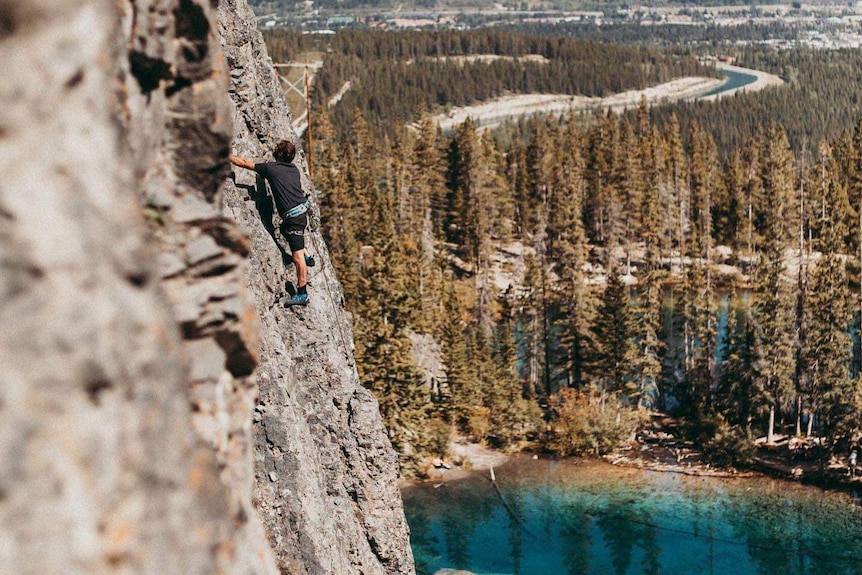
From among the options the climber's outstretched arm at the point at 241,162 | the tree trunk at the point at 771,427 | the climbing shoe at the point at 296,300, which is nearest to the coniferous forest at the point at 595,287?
the tree trunk at the point at 771,427

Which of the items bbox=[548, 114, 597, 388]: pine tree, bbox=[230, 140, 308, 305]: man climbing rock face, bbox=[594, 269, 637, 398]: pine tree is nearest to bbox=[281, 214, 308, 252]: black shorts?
bbox=[230, 140, 308, 305]: man climbing rock face

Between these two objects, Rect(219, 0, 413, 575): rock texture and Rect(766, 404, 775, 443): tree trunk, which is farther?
Rect(766, 404, 775, 443): tree trunk

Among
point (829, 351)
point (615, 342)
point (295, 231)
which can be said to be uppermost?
point (295, 231)

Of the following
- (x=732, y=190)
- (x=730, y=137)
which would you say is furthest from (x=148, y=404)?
(x=730, y=137)

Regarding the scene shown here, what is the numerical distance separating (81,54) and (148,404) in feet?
5.41

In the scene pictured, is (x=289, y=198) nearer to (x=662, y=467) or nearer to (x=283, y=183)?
(x=283, y=183)

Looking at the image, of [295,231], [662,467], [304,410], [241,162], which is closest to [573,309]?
[662,467]

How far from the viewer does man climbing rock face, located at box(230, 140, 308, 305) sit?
1205 cm

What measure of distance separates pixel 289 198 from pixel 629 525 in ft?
126

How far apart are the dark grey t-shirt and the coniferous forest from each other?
36269 millimetres

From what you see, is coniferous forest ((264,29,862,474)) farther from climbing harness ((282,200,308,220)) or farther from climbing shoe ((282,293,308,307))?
climbing harness ((282,200,308,220))

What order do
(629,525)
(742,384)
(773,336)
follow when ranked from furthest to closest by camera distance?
(742,384), (773,336), (629,525)

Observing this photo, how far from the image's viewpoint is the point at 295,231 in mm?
12492

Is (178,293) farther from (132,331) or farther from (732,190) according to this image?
(732,190)
